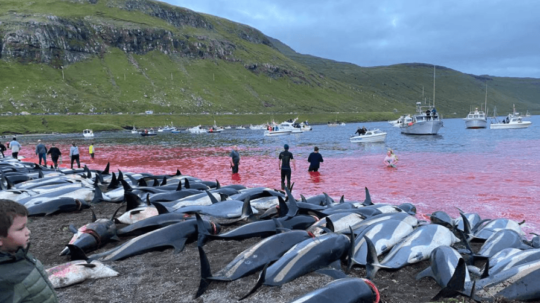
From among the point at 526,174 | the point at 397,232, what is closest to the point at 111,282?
the point at 397,232

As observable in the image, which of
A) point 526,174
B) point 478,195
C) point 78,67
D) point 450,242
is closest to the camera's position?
point 450,242

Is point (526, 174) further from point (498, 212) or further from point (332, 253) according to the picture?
point (332, 253)

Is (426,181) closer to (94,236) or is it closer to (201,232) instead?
(201,232)

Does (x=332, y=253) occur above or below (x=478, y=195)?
above

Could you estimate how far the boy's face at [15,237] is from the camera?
3.51 m

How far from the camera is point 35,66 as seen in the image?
17038cm

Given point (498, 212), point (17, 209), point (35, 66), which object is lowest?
point (498, 212)

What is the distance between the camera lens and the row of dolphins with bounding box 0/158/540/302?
6223mm

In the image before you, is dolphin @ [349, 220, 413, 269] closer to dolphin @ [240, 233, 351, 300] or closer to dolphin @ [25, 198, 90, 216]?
dolphin @ [240, 233, 351, 300]

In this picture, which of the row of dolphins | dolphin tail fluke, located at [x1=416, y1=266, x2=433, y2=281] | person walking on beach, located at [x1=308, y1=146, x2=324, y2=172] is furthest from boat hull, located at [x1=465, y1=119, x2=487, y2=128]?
dolphin tail fluke, located at [x1=416, y1=266, x2=433, y2=281]

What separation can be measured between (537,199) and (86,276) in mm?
20078

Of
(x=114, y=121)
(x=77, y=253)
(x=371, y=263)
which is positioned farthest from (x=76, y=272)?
(x=114, y=121)

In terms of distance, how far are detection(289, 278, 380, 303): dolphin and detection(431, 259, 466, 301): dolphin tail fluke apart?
1289mm

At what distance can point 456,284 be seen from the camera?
5.98 metres
